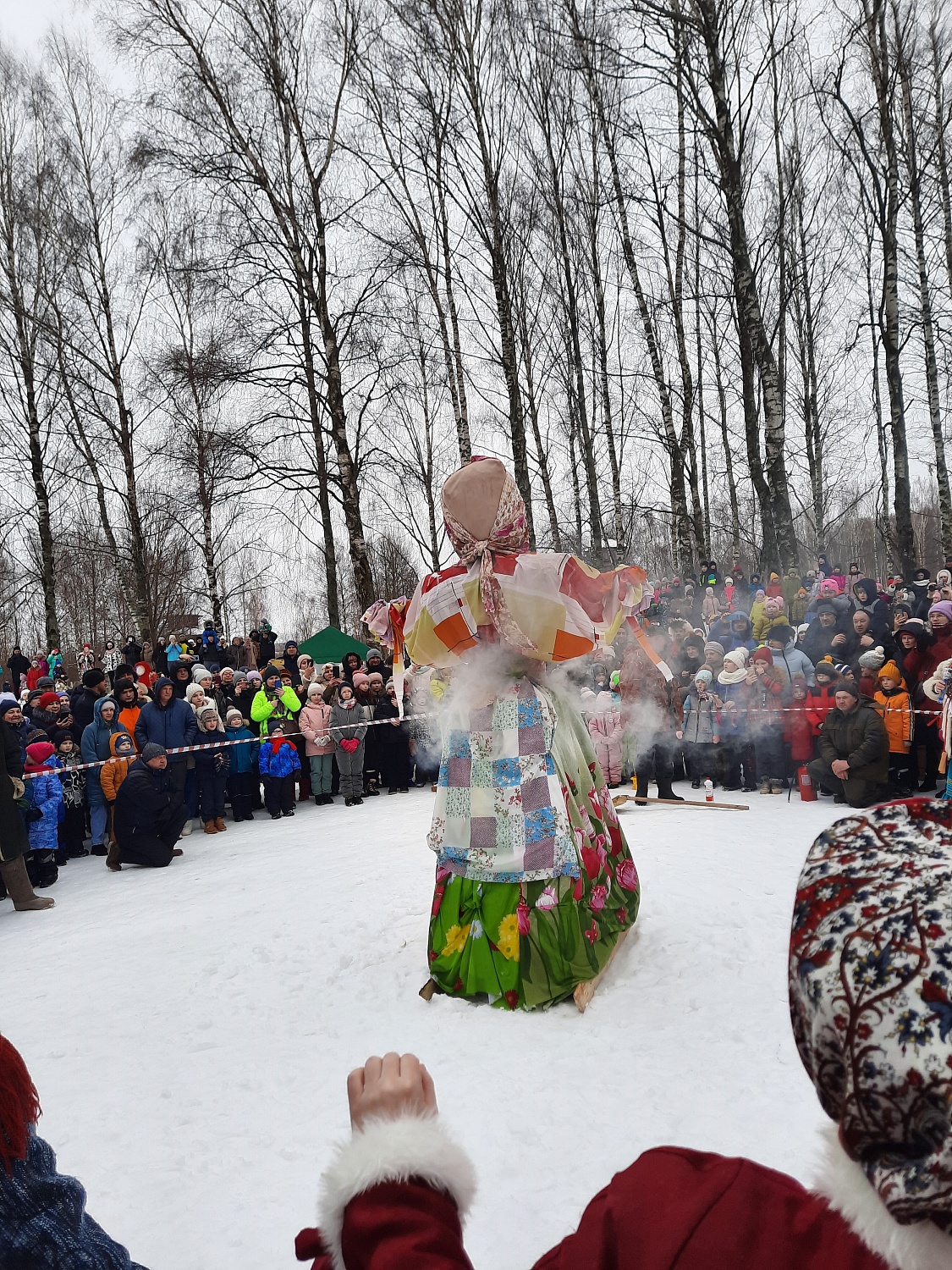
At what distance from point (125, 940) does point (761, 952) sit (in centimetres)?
380

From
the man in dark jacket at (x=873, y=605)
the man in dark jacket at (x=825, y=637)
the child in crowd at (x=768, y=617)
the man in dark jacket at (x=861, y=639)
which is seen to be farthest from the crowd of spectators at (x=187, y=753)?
the man in dark jacket at (x=873, y=605)

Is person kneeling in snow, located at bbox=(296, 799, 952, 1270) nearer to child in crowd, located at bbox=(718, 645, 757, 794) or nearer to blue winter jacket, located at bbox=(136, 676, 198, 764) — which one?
child in crowd, located at bbox=(718, 645, 757, 794)

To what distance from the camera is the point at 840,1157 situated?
84 centimetres

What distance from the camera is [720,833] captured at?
6586 mm

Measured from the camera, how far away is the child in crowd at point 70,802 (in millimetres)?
8508

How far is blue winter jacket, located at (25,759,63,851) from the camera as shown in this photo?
742cm

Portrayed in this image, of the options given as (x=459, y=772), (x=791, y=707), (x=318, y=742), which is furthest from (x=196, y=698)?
(x=459, y=772)

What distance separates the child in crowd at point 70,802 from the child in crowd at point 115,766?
348 millimetres

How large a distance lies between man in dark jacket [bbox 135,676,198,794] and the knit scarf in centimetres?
756

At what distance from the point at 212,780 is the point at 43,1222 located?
8.04 m

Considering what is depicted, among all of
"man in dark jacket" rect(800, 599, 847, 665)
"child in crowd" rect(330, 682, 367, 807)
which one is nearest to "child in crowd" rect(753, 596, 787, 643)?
"man in dark jacket" rect(800, 599, 847, 665)

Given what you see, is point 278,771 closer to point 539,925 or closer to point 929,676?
point 539,925

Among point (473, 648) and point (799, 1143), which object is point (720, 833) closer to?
point (473, 648)

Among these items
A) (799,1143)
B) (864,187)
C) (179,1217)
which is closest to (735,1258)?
(799,1143)
